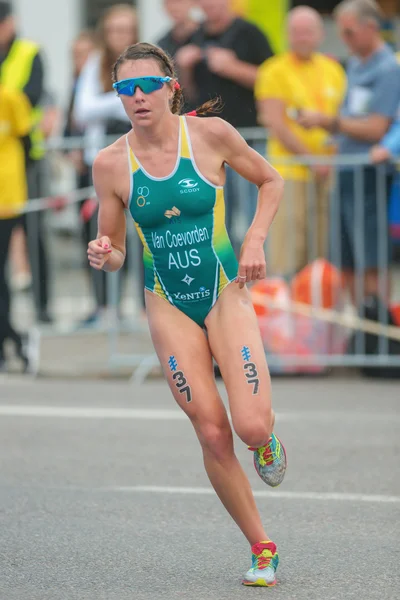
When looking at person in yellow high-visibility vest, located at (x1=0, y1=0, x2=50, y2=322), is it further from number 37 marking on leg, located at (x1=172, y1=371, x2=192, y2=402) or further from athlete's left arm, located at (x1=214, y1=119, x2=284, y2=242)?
number 37 marking on leg, located at (x1=172, y1=371, x2=192, y2=402)

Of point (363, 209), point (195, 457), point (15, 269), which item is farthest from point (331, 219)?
point (15, 269)

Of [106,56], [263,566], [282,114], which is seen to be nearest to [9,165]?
[106,56]

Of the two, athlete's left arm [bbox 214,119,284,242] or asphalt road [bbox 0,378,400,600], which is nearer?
asphalt road [bbox 0,378,400,600]

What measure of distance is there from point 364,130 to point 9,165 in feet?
8.91

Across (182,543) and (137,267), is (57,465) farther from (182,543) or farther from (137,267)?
(137,267)

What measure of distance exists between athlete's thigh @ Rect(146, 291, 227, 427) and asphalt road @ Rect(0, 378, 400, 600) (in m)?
0.63

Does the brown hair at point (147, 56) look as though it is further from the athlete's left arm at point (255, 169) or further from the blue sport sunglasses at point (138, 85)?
the athlete's left arm at point (255, 169)

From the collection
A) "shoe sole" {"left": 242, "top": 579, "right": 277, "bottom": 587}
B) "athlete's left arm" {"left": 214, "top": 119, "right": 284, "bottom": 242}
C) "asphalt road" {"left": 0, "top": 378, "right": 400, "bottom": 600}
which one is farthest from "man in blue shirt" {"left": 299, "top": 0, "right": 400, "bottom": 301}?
"shoe sole" {"left": 242, "top": 579, "right": 277, "bottom": 587}

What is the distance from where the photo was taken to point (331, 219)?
1009 cm

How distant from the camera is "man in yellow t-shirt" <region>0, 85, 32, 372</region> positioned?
10.4 meters

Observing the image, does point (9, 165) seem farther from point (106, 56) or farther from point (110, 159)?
point (110, 159)

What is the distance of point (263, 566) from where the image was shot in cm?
496

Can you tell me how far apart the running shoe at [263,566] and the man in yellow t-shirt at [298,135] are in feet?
17.7

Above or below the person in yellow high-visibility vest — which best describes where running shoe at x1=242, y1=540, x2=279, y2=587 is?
below
